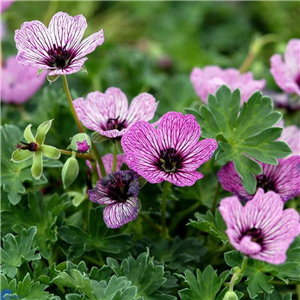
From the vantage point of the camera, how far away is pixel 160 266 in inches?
33.0

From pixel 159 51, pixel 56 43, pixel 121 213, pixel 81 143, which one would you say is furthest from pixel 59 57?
pixel 159 51

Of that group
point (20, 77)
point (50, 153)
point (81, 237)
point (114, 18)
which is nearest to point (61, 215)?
point (81, 237)

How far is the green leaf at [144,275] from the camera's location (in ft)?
2.75

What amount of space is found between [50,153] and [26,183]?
1.18 ft

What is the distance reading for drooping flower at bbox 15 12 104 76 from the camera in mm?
811

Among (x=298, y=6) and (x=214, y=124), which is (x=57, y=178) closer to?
(x=214, y=124)

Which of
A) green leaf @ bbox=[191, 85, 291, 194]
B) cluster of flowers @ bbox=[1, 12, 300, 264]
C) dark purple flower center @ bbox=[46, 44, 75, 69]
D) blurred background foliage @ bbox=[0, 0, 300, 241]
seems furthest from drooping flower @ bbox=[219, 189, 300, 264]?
dark purple flower center @ bbox=[46, 44, 75, 69]

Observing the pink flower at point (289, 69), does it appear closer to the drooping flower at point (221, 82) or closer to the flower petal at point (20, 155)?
the drooping flower at point (221, 82)

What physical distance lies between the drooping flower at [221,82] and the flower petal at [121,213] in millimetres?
352

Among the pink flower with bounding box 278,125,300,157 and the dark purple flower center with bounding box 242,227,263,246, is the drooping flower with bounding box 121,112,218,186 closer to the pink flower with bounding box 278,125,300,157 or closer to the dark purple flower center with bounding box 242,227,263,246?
the dark purple flower center with bounding box 242,227,263,246

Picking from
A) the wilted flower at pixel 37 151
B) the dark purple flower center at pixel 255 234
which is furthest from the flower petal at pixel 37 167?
the dark purple flower center at pixel 255 234

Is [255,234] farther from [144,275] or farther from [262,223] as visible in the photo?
[144,275]

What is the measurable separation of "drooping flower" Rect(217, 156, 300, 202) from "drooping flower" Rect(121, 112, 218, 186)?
0.11 meters

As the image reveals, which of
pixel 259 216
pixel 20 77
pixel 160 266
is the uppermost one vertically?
pixel 20 77
